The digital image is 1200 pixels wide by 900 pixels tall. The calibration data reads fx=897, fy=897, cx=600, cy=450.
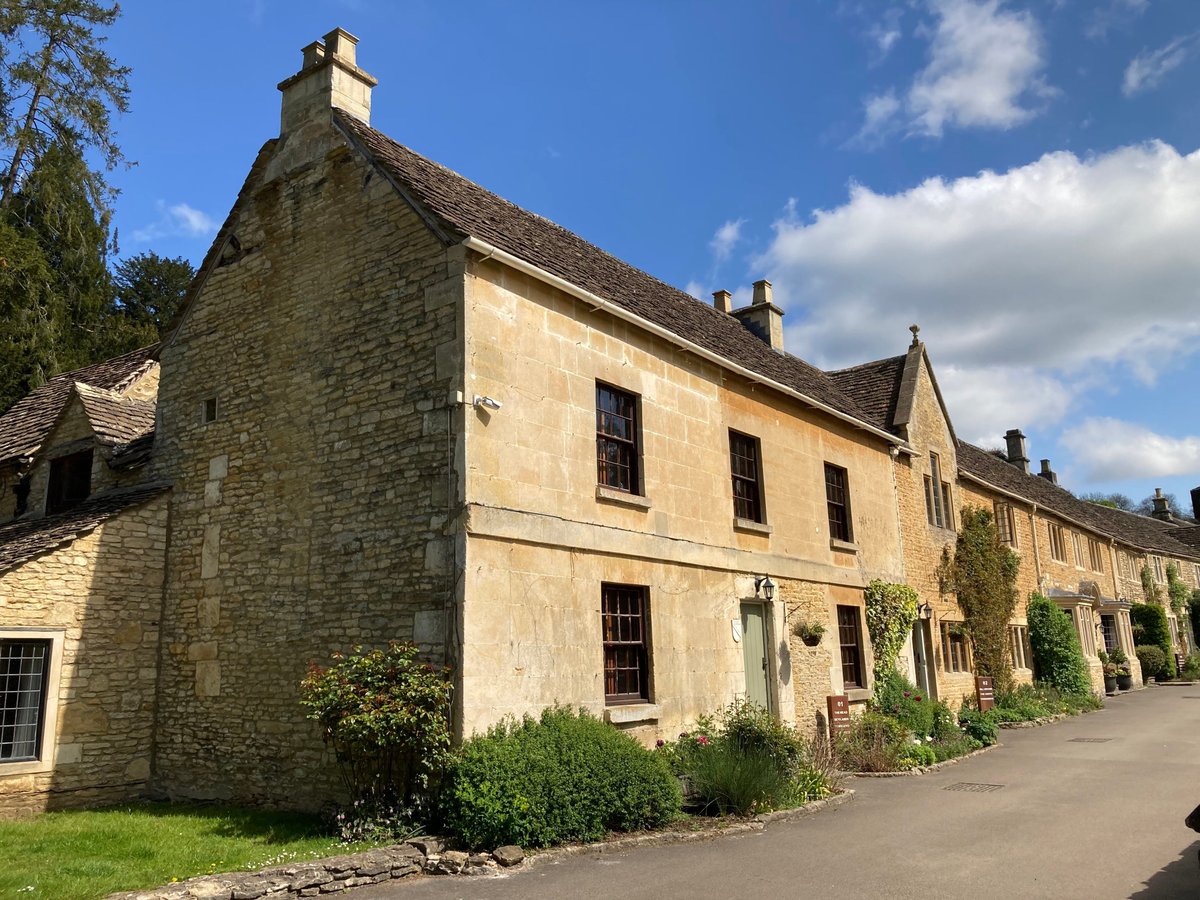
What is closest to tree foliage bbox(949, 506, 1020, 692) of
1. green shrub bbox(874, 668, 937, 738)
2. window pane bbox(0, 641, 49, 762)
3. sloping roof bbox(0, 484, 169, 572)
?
green shrub bbox(874, 668, 937, 738)

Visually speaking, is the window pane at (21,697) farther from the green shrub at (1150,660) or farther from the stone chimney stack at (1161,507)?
the stone chimney stack at (1161,507)

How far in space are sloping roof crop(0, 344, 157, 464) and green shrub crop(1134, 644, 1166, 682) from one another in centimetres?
3907

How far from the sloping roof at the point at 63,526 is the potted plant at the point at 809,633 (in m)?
10.9

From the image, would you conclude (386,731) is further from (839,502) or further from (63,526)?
(839,502)

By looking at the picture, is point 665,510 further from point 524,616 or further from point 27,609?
point 27,609

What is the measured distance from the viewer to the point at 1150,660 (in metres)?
38.1

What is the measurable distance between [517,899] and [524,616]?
373cm

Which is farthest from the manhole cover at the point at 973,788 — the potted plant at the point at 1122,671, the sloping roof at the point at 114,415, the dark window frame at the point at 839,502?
the potted plant at the point at 1122,671

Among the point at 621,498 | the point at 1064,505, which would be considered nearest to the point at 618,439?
the point at 621,498

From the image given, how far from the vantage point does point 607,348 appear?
521 inches

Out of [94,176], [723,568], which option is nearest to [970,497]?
[723,568]

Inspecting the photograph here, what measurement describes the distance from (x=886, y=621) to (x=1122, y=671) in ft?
66.5

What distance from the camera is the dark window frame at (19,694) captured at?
11.8 meters

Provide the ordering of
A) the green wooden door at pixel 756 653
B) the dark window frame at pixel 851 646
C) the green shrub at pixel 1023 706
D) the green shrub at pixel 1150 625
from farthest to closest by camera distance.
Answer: the green shrub at pixel 1150 625
the green shrub at pixel 1023 706
the dark window frame at pixel 851 646
the green wooden door at pixel 756 653
